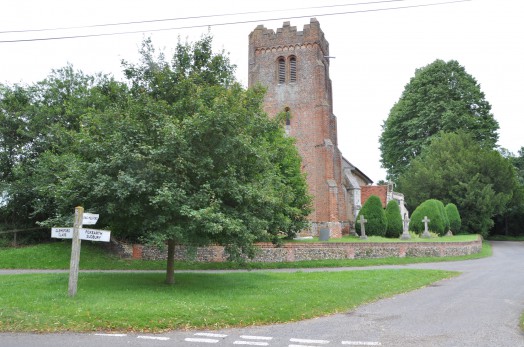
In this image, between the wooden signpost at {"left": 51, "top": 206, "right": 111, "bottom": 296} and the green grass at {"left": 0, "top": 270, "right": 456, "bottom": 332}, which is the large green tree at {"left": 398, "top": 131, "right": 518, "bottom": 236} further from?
the wooden signpost at {"left": 51, "top": 206, "right": 111, "bottom": 296}

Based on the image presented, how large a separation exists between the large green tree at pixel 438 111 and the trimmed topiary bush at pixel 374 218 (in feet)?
64.4

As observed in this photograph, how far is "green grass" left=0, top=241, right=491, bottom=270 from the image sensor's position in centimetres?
1833

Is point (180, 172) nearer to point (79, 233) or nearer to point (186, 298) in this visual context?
point (79, 233)

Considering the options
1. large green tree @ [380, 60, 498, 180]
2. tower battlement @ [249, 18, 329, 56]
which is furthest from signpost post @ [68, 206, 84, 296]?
large green tree @ [380, 60, 498, 180]

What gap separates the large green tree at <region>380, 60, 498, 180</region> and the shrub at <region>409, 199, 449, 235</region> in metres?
14.5

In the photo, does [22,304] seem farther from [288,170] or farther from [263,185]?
[288,170]

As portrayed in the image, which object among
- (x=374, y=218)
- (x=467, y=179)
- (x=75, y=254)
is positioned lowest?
(x=75, y=254)

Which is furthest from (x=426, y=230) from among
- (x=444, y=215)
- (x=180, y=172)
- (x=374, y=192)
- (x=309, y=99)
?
(x=180, y=172)

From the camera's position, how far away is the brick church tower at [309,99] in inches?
1248

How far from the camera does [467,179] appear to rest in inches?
1534

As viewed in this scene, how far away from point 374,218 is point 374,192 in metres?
10.1

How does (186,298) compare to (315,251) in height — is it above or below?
below

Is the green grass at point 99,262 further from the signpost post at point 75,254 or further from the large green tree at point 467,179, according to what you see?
the large green tree at point 467,179

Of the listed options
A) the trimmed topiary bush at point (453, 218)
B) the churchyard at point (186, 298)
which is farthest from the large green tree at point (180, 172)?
the trimmed topiary bush at point (453, 218)
